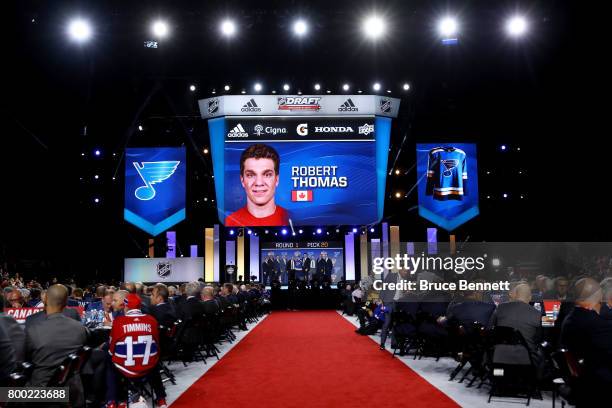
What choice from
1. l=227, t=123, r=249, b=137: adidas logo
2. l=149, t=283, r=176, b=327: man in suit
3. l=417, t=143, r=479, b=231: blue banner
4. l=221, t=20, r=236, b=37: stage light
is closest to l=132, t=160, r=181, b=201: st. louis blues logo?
l=227, t=123, r=249, b=137: adidas logo

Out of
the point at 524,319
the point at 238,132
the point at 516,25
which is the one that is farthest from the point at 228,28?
the point at 524,319

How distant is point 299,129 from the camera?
46.6ft

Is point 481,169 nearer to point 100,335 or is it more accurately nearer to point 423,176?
point 423,176

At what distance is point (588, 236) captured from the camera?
1670cm

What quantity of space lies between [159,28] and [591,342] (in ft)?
29.7

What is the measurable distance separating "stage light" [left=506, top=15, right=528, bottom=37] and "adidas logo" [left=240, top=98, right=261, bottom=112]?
603 centimetres

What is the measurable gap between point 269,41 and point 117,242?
15.8 m

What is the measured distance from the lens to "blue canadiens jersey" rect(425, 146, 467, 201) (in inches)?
537

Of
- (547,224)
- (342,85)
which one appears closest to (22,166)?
(342,85)

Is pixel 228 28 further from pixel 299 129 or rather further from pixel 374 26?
pixel 299 129

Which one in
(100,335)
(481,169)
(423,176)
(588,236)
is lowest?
(100,335)

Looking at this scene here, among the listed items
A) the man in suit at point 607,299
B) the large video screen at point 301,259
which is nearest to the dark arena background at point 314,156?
the man in suit at point 607,299

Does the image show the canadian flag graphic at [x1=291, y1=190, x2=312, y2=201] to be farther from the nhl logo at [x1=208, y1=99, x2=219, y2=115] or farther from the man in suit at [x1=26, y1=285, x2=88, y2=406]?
the man in suit at [x1=26, y1=285, x2=88, y2=406]

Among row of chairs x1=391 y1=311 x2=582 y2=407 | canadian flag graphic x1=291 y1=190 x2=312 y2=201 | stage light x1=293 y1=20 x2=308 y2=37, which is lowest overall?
row of chairs x1=391 y1=311 x2=582 y2=407
